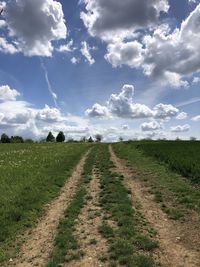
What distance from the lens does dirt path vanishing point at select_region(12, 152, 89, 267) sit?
8562 mm

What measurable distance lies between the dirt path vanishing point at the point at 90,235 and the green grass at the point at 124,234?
8.7 inches

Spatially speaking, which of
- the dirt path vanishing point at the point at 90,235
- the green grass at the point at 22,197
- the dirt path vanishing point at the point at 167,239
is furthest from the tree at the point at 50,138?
the dirt path vanishing point at the point at 90,235

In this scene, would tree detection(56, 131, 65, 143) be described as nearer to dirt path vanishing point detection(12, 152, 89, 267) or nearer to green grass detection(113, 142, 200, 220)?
green grass detection(113, 142, 200, 220)

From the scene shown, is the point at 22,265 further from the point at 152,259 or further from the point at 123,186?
the point at 123,186

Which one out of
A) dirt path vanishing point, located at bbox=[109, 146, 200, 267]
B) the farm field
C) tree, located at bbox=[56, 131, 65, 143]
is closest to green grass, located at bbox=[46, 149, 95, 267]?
the farm field

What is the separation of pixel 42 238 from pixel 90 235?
1384 millimetres

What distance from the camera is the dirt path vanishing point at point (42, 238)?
8.56m

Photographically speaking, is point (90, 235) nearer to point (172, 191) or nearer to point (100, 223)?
point (100, 223)

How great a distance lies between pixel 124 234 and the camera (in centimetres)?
1004

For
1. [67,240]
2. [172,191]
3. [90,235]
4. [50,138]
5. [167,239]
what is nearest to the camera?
[67,240]

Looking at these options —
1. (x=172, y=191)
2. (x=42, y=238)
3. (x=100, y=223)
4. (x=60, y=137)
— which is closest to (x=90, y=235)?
(x=100, y=223)

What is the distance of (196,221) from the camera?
38.3ft

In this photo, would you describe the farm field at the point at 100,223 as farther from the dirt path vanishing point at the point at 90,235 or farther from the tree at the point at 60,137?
the tree at the point at 60,137

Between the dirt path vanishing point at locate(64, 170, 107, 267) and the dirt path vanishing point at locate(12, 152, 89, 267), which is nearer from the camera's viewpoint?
the dirt path vanishing point at locate(64, 170, 107, 267)
